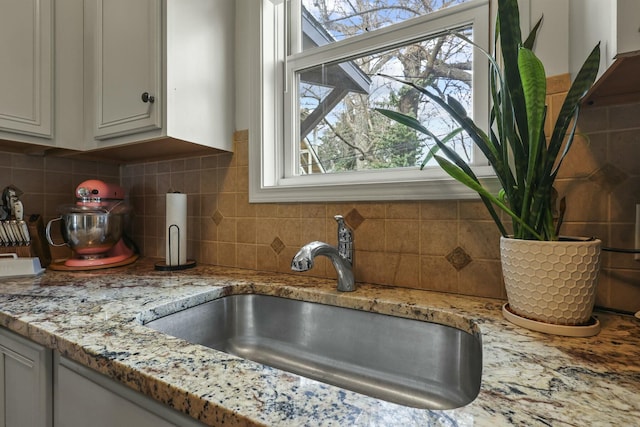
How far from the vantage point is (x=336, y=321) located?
878mm

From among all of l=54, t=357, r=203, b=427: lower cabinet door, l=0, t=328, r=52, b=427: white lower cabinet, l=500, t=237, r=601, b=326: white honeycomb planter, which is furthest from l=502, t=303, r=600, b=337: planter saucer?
l=0, t=328, r=52, b=427: white lower cabinet

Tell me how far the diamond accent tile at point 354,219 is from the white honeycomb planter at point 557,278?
0.47 metres

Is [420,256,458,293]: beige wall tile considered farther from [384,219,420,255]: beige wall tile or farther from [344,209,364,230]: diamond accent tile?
[344,209,364,230]: diamond accent tile

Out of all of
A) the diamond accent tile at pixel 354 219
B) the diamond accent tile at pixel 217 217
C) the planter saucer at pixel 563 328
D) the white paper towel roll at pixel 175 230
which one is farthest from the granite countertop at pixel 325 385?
the diamond accent tile at pixel 217 217

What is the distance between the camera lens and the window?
3.13ft

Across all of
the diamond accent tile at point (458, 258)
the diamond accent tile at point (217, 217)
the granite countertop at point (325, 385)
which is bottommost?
the granite countertop at point (325, 385)

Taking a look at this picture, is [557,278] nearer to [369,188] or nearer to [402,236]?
[402,236]

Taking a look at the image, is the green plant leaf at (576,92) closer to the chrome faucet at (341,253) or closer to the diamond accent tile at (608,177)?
the diamond accent tile at (608,177)

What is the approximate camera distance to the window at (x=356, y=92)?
3.13ft

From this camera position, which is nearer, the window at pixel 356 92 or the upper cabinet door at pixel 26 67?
the window at pixel 356 92

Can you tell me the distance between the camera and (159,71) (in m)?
1.03

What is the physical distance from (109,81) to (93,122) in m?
0.18

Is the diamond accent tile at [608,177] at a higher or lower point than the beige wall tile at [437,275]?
higher

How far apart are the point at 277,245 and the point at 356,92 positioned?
0.65 meters
